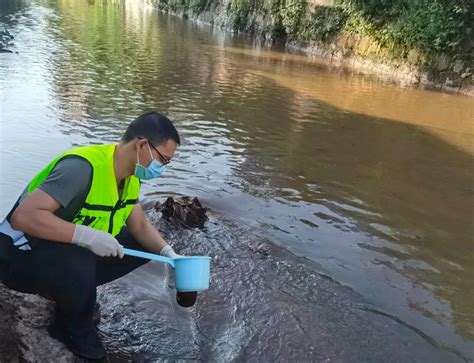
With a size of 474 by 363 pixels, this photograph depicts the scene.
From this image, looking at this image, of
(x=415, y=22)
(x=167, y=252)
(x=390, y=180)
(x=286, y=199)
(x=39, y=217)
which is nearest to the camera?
(x=39, y=217)

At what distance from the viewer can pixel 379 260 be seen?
203 inches

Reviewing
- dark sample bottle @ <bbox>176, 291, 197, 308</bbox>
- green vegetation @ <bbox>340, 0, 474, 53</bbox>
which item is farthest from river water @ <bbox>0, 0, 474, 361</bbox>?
green vegetation @ <bbox>340, 0, 474, 53</bbox>

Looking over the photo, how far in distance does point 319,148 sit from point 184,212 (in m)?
4.08

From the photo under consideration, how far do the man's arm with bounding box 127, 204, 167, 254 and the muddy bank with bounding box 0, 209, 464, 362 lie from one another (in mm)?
648

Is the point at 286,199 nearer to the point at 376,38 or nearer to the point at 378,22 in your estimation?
the point at 376,38

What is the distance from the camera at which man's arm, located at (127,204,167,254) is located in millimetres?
3143

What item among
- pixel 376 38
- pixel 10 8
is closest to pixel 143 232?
pixel 376 38

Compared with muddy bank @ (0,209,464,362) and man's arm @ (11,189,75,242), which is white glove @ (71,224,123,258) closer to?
man's arm @ (11,189,75,242)

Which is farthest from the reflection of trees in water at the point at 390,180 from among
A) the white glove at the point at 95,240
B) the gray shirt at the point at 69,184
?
the gray shirt at the point at 69,184

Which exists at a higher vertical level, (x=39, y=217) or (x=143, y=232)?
(x=39, y=217)

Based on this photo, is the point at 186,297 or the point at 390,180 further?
the point at 390,180

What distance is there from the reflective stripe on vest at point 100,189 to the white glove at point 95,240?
148 millimetres

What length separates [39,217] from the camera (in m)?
2.45

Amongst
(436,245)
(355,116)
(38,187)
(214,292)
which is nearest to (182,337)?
(214,292)
